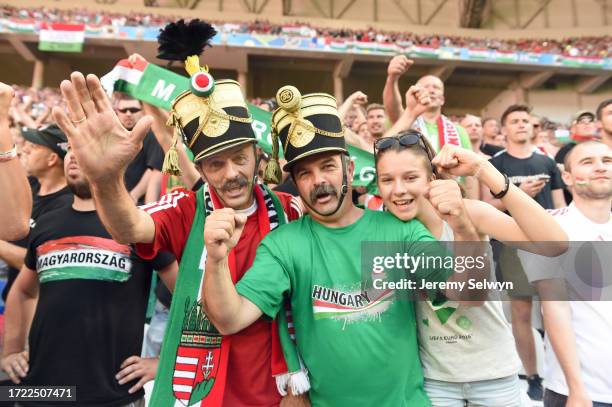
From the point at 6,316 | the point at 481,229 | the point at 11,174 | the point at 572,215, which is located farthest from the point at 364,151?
the point at 6,316

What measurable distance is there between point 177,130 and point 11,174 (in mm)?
683

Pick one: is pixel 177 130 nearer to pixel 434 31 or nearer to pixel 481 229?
pixel 481 229

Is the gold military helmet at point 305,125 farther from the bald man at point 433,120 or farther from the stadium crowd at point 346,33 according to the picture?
the stadium crowd at point 346,33

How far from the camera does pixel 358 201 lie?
3824mm

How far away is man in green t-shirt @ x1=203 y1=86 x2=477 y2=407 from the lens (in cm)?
143

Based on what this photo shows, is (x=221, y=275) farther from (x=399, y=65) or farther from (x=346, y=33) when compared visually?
(x=346, y=33)

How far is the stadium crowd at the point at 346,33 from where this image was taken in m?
17.0

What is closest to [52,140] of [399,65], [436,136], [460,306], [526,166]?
[399,65]

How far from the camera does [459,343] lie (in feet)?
5.29

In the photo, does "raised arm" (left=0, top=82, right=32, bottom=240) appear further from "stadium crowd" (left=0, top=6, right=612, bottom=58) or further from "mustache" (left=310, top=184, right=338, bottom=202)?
"stadium crowd" (left=0, top=6, right=612, bottom=58)

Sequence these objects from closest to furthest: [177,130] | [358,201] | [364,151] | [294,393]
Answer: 1. [294,393]
2. [177,130]
3. [364,151]
4. [358,201]

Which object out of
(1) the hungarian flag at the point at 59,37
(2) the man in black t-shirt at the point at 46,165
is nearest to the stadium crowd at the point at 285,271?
(2) the man in black t-shirt at the point at 46,165

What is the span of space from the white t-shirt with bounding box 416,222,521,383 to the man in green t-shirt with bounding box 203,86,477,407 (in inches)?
2.9

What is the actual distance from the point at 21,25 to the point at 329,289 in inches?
729
